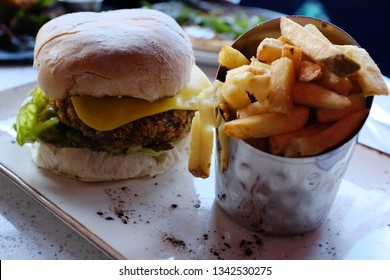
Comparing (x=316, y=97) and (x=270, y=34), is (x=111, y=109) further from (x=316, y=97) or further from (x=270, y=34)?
(x=316, y=97)

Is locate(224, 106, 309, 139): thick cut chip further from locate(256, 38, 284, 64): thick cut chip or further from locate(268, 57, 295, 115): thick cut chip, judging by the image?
locate(256, 38, 284, 64): thick cut chip

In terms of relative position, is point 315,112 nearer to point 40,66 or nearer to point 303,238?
point 303,238

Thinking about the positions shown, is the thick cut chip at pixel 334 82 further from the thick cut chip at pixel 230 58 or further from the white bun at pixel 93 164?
the white bun at pixel 93 164

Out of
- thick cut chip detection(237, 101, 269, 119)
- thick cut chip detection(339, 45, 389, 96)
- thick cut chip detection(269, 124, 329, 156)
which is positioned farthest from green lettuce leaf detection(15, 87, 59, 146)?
thick cut chip detection(339, 45, 389, 96)

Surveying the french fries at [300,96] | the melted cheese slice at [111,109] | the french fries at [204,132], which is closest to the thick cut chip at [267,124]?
the french fries at [300,96]

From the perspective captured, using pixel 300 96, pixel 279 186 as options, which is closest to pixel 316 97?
pixel 300 96

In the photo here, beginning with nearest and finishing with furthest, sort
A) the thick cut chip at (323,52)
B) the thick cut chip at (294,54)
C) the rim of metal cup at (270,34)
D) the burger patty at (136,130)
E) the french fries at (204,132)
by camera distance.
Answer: the thick cut chip at (323,52), the thick cut chip at (294,54), the french fries at (204,132), the rim of metal cup at (270,34), the burger patty at (136,130)
